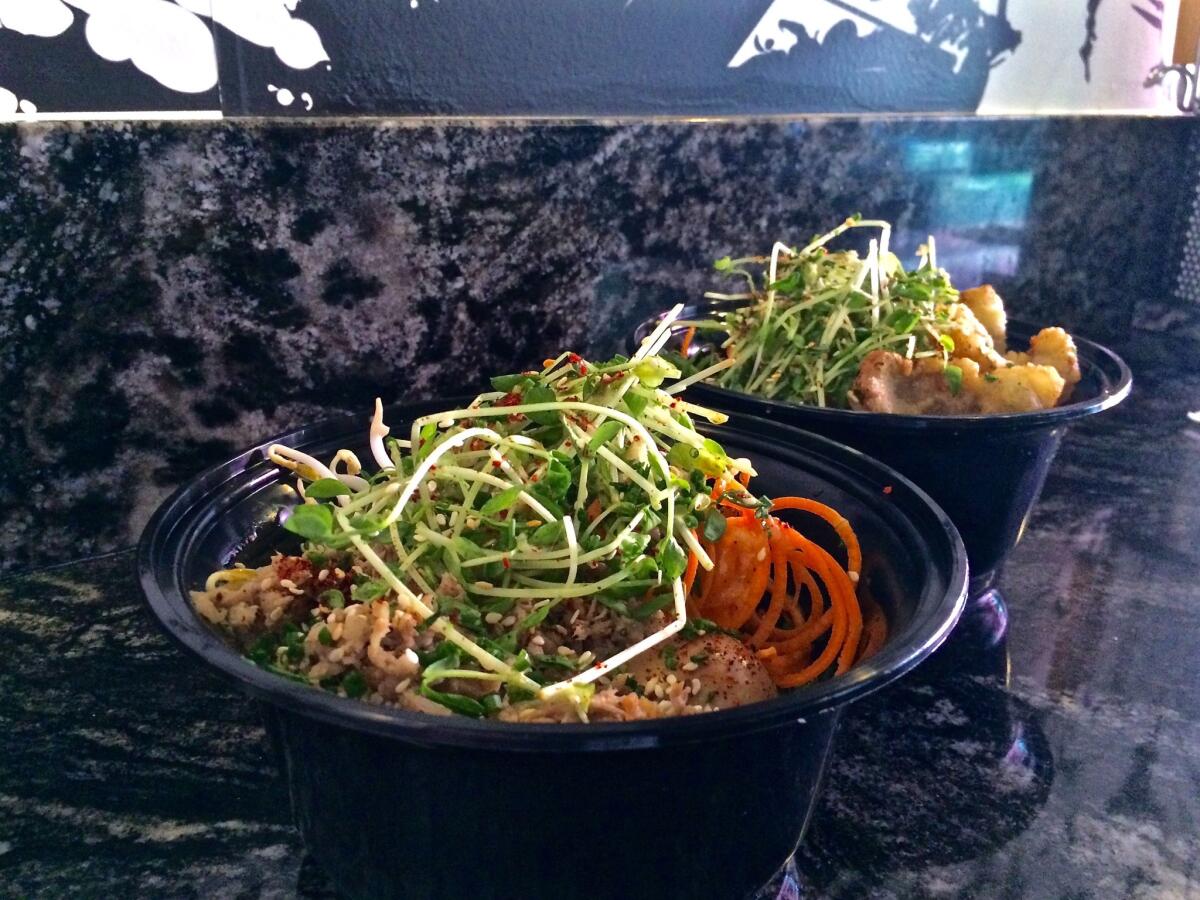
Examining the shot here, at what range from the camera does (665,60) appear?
1.72m

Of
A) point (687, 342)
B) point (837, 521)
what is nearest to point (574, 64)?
point (687, 342)

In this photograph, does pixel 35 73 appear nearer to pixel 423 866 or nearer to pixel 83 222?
pixel 83 222

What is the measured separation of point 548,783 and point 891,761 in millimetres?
584

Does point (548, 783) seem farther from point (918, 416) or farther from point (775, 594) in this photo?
point (918, 416)

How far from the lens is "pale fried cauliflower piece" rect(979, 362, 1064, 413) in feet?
4.43

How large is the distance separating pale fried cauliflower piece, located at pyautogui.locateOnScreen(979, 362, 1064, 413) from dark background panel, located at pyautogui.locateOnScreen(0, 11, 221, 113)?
1.15 m

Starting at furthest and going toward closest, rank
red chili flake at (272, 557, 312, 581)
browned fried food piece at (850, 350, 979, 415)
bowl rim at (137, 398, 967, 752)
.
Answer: browned fried food piece at (850, 350, 979, 415), red chili flake at (272, 557, 312, 581), bowl rim at (137, 398, 967, 752)

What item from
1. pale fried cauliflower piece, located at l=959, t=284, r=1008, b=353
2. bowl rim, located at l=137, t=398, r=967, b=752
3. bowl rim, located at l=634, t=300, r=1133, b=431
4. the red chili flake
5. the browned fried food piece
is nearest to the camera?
bowl rim, located at l=137, t=398, r=967, b=752

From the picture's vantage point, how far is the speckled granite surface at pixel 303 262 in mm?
1246

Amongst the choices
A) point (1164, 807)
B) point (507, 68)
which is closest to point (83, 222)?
point (507, 68)

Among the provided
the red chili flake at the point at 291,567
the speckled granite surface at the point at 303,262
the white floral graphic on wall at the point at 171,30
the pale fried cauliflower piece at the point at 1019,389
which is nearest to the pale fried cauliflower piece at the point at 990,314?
the pale fried cauliflower piece at the point at 1019,389

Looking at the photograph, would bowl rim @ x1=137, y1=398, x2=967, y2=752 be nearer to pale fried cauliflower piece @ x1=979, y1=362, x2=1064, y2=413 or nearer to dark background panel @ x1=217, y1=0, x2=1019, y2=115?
pale fried cauliflower piece @ x1=979, y1=362, x2=1064, y2=413

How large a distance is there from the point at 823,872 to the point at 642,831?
0.34m

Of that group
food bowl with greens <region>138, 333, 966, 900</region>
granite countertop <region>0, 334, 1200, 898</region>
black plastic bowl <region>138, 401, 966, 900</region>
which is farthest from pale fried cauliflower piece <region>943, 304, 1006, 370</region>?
black plastic bowl <region>138, 401, 966, 900</region>
